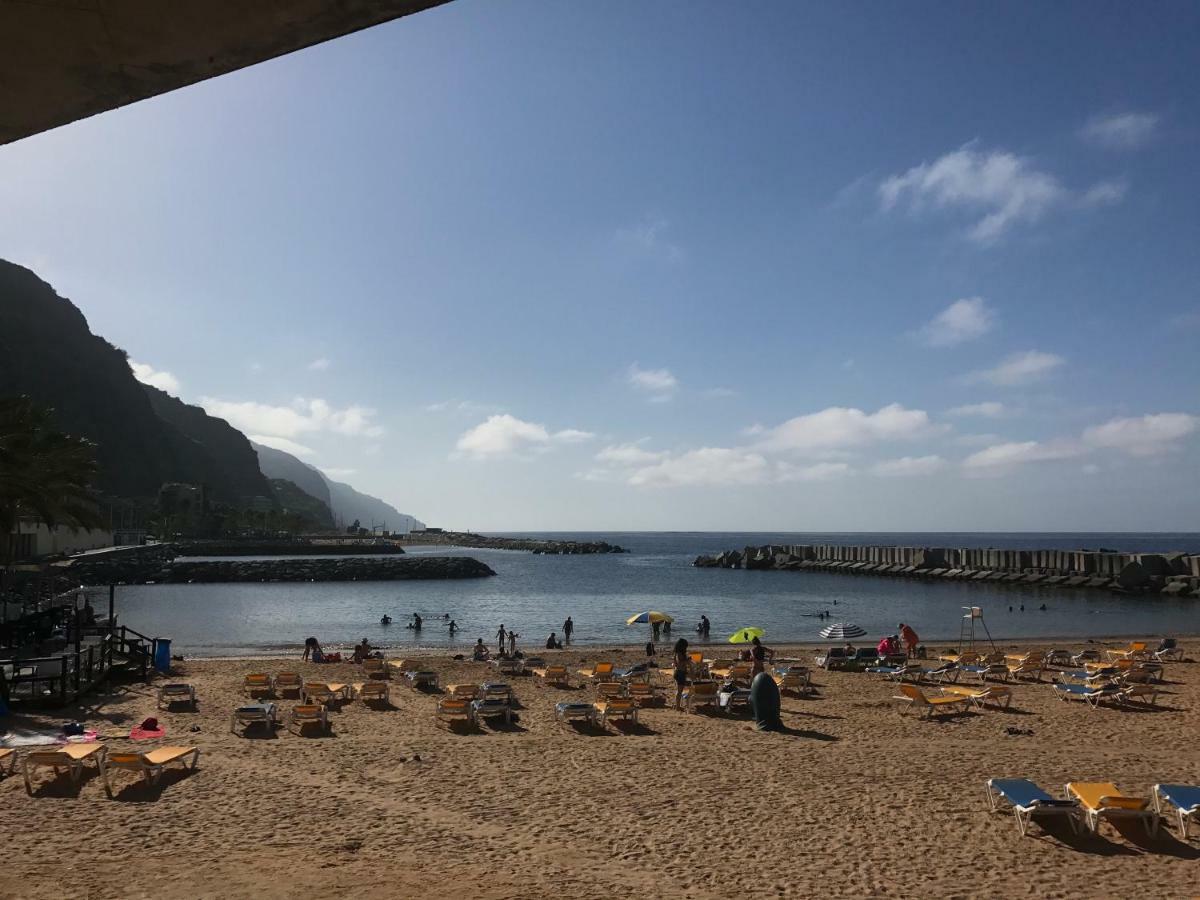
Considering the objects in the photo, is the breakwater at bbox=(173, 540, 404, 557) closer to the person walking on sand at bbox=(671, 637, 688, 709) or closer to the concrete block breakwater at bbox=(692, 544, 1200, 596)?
the concrete block breakwater at bbox=(692, 544, 1200, 596)

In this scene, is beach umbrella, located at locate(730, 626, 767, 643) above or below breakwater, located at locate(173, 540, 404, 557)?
above

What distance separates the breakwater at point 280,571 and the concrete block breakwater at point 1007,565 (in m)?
37.8

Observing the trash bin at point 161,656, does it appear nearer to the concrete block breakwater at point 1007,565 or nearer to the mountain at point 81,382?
the concrete block breakwater at point 1007,565

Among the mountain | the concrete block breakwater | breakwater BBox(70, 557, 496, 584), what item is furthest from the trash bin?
the mountain

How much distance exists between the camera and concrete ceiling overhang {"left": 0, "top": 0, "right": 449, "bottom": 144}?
7.45ft

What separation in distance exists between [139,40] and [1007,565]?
86768 millimetres

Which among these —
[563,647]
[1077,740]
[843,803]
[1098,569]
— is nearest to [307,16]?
[843,803]

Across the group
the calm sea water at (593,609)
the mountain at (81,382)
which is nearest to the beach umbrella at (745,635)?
the calm sea water at (593,609)

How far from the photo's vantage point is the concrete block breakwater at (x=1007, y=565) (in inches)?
2438

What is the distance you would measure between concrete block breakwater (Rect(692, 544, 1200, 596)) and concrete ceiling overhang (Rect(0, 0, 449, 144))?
233 ft

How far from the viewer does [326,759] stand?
12336 mm

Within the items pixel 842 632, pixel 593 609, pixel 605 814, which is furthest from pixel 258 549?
pixel 605 814

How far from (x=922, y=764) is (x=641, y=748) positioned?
438cm

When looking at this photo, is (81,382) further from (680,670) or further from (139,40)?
(139,40)
